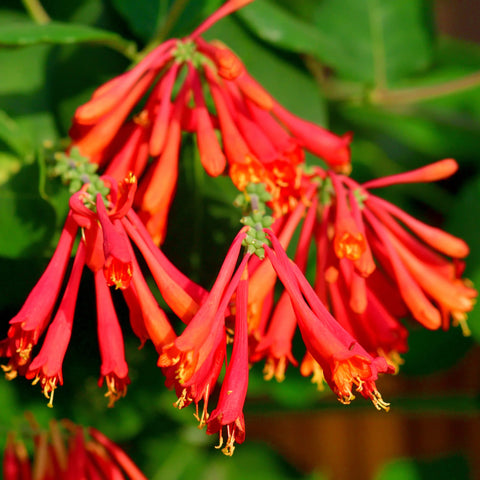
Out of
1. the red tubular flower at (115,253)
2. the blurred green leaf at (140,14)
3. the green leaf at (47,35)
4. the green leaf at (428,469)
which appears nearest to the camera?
the red tubular flower at (115,253)

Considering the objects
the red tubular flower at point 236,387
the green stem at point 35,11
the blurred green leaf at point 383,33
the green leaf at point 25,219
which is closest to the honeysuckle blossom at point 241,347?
the red tubular flower at point 236,387

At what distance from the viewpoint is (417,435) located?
125 centimetres

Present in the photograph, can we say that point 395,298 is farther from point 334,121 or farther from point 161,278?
point 334,121

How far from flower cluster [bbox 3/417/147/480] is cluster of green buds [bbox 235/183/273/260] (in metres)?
0.24

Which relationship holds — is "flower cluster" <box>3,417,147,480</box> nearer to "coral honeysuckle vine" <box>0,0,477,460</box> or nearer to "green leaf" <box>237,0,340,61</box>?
"coral honeysuckle vine" <box>0,0,477,460</box>

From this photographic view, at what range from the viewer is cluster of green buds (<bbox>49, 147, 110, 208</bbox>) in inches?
16.0

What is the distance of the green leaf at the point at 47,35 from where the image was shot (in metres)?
0.48

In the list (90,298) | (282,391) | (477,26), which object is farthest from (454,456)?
(477,26)

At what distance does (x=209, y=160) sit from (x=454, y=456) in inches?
26.7

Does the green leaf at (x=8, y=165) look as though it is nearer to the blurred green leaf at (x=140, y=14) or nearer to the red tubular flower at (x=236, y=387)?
the blurred green leaf at (x=140, y=14)

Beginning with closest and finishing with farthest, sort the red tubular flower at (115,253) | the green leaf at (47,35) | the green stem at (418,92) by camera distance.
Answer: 1. the red tubular flower at (115,253)
2. the green leaf at (47,35)
3. the green stem at (418,92)

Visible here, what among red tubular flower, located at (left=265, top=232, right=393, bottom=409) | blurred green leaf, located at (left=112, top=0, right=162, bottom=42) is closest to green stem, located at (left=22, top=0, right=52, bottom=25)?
blurred green leaf, located at (left=112, top=0, right=162, bottom=42)

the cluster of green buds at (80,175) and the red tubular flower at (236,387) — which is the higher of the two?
the cluster of green buds at (80,175)

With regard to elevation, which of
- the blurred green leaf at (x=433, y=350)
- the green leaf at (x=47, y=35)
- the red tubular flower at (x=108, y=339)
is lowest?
the blurred green leaf at (x=433, y=350)
